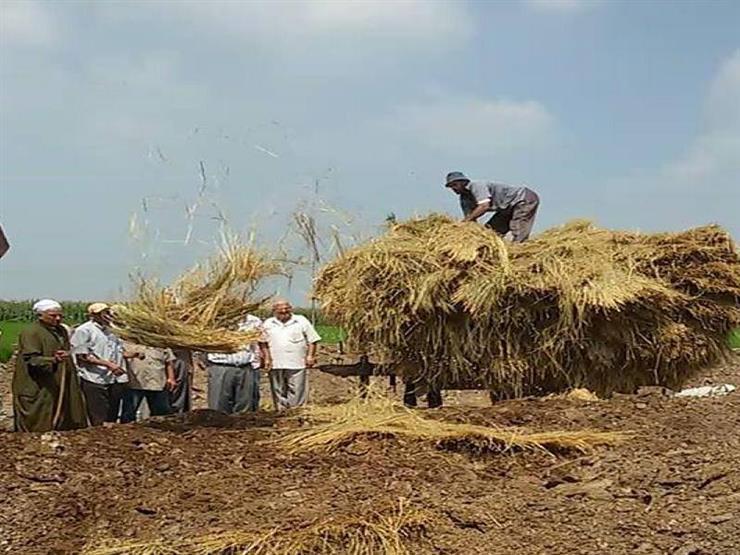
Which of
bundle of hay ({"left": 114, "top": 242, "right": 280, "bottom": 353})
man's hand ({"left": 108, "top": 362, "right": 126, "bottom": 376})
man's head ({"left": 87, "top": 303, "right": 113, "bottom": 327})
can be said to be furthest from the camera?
man's head ({"left": 87, "top": 303, "right": 113, "bottom": 327})

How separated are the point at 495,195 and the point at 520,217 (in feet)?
0.98

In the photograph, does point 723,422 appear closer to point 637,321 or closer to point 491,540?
point 637,321

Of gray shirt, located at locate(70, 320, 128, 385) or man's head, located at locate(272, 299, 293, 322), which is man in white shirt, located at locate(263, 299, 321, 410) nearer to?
man's head, located at locate(272, 299, 293, 322)

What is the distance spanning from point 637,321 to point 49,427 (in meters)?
4.65

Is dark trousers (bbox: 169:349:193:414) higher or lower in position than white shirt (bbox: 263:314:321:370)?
lower

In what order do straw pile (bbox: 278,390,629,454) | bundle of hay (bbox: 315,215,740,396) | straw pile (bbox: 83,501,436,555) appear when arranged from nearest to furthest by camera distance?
straw pile (bbox: 83,501,436,555), straw pile (bbox: 278,390,629,454), bundle of hay (bbox: 315,215,740,396)

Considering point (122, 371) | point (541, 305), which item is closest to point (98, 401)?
point (122, 371)

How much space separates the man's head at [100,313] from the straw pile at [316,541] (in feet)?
13.2

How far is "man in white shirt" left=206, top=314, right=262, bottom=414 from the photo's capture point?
372 inches

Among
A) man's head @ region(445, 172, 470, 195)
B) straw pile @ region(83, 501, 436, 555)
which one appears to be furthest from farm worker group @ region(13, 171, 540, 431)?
straw pile @ region(83, 501, 436, 555)

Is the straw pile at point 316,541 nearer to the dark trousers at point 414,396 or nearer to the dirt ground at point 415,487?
the dirt ground at point 415,487

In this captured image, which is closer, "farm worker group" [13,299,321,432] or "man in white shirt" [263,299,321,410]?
"farm worker group" [13,299,321,432]

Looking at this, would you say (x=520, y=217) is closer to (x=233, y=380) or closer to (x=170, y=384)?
(x=233, y=380)

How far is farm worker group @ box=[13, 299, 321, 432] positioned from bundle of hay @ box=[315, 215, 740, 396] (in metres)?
1.04
